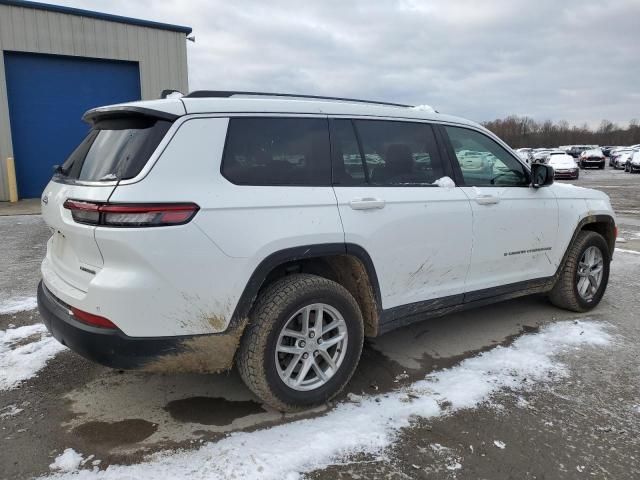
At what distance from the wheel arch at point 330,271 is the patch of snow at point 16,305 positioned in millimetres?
2945

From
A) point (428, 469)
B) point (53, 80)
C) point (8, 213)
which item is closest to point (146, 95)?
point (53, 80)

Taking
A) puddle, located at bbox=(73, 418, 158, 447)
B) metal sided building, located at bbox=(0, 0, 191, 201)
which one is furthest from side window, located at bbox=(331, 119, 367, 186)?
metal sided building, located at bbox=(0, 0, 191, 201)

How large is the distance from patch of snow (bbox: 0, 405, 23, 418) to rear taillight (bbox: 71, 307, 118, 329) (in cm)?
88

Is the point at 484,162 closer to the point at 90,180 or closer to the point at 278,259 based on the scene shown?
the point at 278,259

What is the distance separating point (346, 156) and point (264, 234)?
853 mm

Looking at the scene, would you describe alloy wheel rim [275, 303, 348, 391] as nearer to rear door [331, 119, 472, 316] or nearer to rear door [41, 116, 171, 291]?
rear door [331, 119, 472, 316]

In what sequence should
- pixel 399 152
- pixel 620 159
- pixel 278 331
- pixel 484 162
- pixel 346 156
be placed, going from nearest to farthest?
pixel 278 331
pixel 346 156
pixel 399 152
pixel 484 162
pixel 620 159

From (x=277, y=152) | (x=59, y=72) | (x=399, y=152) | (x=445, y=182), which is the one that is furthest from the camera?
(x=59, y=72)

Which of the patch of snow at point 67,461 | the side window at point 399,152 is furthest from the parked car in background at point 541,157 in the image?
the patch of snow at point 67,461

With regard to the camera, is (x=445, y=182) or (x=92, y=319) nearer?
(x=92, y=319)

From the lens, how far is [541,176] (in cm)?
424

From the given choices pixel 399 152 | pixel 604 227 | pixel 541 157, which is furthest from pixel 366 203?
pixel 541 157

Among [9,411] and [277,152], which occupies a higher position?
[277,152]

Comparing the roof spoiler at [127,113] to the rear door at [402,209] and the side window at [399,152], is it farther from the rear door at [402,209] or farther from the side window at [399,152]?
the side window at [399,152]
